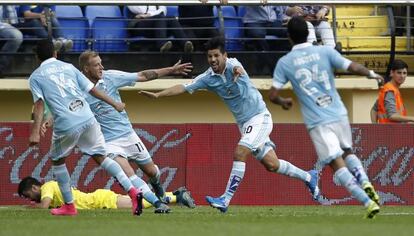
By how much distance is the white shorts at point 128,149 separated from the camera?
16.9 m

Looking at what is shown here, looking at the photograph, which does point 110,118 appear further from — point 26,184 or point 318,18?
point 318,18

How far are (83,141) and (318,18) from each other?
7433 mm

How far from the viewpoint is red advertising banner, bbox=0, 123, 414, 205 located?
20094mm

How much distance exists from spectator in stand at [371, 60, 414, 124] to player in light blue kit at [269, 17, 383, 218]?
5.45 m

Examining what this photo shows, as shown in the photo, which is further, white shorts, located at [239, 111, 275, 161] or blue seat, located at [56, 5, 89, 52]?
blue seat, located at [56, 5, 89, 52]

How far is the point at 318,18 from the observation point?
21.9 m

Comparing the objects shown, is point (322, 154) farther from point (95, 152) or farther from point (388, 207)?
point (388, 207)

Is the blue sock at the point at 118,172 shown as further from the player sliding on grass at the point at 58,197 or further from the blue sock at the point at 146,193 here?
the player sliding on grass at the point at 58,197

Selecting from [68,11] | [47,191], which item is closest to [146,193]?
[47,191]

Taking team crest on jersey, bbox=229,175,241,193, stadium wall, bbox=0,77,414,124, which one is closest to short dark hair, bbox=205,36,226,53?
team crest on jersey, bbox=229,175,241,193

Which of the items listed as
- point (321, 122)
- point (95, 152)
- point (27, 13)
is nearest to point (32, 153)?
point (27, 13)

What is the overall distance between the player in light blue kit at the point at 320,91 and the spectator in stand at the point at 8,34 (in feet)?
27.6

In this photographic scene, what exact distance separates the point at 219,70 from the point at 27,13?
6.29m

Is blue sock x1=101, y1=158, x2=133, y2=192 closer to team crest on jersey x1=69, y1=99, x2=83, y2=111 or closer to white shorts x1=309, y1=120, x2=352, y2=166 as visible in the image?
team crest on jersey x1=69, y1=99, x2=83, y2=111
